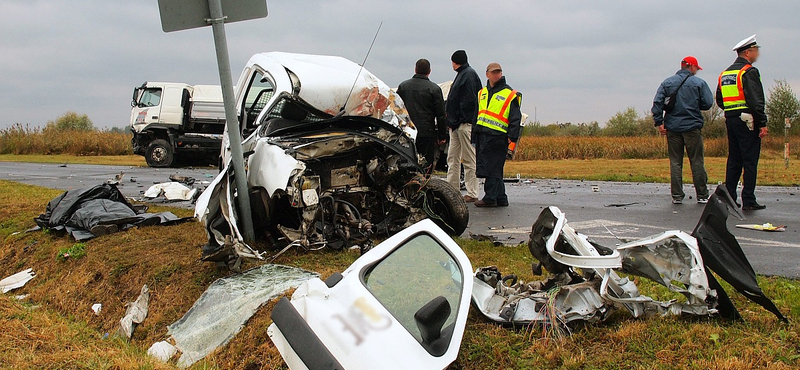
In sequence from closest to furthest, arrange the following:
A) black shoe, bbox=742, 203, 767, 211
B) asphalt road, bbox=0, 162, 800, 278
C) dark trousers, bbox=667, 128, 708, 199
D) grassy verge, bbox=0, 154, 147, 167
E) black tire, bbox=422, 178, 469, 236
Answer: asphalt road, bbox=0, 162, 800, 278 < black tire, bbox=422, 178, 469, 236 < black shoe, bbox=742, 203, 767, 211 < dark trousers, bbox=667, 128, 708, 199 < grassy verge, bbox=0, 154, 147, 167

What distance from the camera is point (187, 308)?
426cm

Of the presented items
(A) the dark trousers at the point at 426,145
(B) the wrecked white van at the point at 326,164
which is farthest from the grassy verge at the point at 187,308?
(A) the dark trousers at the point at 426,145

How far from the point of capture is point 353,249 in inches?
205

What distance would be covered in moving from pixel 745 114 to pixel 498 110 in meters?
3.07

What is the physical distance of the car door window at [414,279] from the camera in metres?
2.73

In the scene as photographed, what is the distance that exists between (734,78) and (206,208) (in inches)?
267

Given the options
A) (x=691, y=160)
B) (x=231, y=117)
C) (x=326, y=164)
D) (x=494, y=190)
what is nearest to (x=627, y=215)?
(x=691, y=160)

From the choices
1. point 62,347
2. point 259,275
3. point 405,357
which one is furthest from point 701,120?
point 62,347

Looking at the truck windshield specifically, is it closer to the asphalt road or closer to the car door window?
the asphalt road

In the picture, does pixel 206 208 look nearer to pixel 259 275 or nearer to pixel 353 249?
pixel 259 275

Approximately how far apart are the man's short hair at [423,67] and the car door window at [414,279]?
19.8 ft

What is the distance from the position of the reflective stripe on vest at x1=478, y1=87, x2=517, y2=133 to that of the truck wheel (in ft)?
46.1

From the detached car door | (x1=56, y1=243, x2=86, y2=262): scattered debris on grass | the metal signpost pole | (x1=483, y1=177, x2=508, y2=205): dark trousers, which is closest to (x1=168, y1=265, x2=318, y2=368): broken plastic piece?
the metal signpost pole

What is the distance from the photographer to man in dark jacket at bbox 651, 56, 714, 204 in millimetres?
8125
